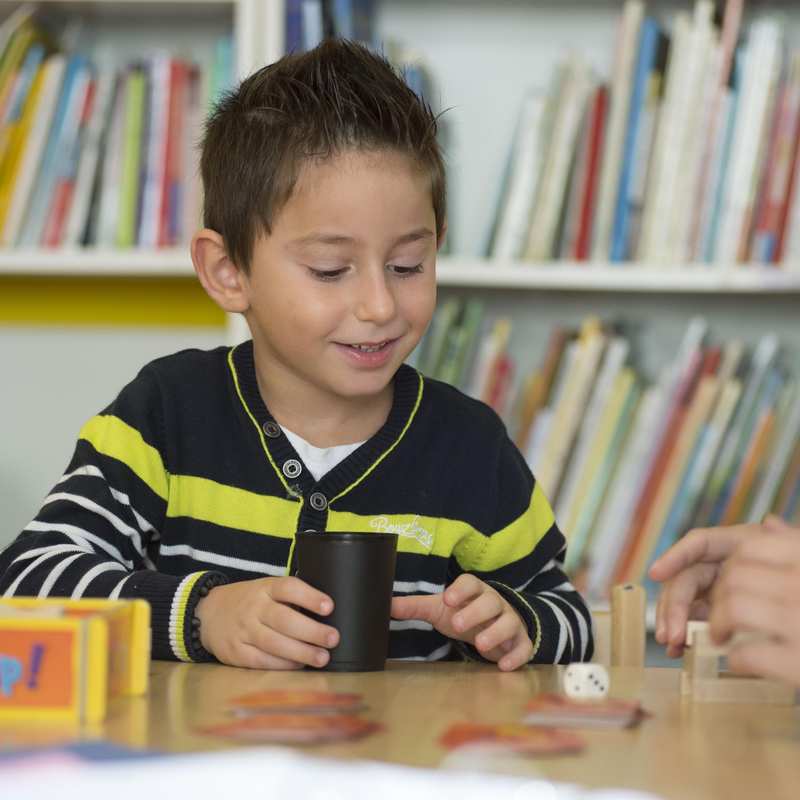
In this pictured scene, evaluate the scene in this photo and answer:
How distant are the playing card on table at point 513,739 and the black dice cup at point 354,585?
261 mm

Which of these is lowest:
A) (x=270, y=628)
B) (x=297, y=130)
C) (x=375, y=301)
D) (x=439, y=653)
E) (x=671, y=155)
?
(x=439, y=653)

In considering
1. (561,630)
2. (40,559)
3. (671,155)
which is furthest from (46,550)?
A: (671,155)

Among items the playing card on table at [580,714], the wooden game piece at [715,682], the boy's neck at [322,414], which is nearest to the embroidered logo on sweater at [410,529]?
the boy's neck at [322,414]

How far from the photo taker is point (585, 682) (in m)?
0.82

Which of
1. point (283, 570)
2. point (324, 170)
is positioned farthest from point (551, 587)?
point (324, 170)

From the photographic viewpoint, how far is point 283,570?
1.33 meters

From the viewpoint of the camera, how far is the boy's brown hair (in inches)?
51.9

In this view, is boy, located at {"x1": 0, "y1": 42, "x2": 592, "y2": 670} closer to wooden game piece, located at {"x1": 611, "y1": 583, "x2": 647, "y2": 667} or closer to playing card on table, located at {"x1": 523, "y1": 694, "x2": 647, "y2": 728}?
wooden game piece, located at {"x1": 611, "y1": 583, "x2": 647, "y2": 667}

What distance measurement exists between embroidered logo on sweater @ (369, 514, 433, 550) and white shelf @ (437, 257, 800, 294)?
84 centimetres

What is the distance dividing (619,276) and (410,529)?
90 centimetres

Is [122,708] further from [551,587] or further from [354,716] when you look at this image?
[551,587]

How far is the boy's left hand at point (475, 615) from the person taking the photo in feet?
3.46

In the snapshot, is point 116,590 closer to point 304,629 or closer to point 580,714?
point 304,629

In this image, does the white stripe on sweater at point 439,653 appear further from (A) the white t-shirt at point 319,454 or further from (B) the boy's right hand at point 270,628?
(B) the boy's right hand at point 270,628
